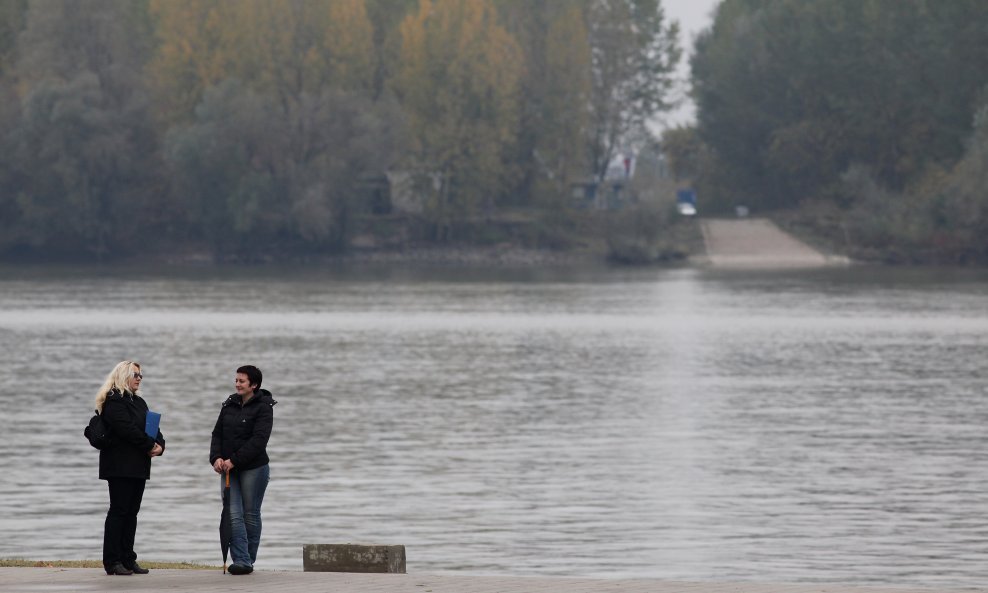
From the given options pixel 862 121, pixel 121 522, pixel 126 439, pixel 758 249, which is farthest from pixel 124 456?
pixel 862 121

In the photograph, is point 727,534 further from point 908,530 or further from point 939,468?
point 939,468

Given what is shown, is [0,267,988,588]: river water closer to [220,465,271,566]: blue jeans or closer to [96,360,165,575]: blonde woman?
[220,465,271,566]: blue jeans

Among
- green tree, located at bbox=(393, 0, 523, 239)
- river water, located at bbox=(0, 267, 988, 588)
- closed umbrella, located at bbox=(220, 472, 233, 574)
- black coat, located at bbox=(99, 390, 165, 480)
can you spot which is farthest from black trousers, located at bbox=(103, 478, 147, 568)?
green tree, located at bbox=(393, 0, 523, 239)

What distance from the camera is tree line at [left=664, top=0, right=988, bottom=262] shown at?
13575cm

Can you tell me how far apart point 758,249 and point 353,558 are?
12781 cm

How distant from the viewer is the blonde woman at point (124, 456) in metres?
17.4

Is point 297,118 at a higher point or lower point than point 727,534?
higher

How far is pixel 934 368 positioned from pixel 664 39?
4623 inches

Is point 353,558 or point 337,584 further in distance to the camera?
point 353,558

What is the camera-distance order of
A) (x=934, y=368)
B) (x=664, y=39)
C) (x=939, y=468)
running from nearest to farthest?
(x=939, y=468) < (x=934, y=368) < (x=664, y=39)

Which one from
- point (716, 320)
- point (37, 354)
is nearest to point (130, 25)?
point (716, 320)

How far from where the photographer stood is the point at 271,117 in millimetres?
134875

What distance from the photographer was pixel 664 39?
172 metres

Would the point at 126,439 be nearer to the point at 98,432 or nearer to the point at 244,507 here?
the point at 98,432
